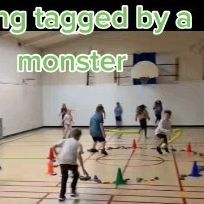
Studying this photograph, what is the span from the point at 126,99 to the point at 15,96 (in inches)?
271

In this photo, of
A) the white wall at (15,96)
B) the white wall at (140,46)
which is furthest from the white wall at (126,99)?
the white wall at (15,96)

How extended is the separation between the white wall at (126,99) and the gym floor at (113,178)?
9011mm

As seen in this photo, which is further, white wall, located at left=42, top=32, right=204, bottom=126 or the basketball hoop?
white wall, located at left=42, top=32, right=204, bottom=126

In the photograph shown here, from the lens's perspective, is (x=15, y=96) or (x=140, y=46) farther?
(x=140, y=46)

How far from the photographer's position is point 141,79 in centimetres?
2253

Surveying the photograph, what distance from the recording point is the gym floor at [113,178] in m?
7.20

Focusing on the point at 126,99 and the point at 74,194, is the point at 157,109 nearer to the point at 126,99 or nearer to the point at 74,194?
the point at 126,99

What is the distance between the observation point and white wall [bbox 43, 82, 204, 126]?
22766mm

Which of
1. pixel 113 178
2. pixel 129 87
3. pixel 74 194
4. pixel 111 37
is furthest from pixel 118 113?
pixel 74 194

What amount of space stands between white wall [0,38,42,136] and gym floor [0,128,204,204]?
5022mm

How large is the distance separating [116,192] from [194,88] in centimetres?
1611

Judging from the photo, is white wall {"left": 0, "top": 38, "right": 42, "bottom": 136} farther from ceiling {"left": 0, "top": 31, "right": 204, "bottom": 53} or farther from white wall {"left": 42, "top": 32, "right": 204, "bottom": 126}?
white wall {"left": 42, "top": 32, "right": 204, "bottom": 126}

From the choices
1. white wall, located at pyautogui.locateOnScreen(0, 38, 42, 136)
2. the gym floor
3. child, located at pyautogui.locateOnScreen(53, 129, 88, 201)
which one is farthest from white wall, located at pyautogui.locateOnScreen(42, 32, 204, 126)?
child, located at pyautogui.locateOnScreen(53, 129, 88, 201)

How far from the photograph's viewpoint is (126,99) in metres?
23.3
